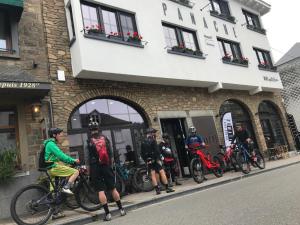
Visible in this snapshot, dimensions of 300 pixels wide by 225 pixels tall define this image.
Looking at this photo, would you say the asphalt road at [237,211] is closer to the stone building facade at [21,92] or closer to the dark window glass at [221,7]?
the stone building facade at [21,92]

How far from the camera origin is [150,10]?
1292cm

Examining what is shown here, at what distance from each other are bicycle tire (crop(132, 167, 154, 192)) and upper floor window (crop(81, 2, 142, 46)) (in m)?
4.46

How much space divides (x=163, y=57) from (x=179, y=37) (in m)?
2.27

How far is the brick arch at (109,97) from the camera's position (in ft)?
33.3

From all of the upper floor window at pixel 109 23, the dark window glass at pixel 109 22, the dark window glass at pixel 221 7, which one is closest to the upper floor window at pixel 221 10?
the dark window glass at pixel 221 7

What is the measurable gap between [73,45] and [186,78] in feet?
15.3

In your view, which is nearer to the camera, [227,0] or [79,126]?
[79,126]

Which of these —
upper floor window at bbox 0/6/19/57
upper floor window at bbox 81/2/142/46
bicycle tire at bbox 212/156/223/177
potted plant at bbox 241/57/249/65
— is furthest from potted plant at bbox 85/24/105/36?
potted plant at bbox 241/57/249/65

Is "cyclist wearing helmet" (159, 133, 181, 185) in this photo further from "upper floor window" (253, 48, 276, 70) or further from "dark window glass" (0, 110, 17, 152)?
"upper floor window" (253, 48, 276, 70)

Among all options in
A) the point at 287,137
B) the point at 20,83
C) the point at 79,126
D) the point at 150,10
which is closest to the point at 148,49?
the point at 150,10

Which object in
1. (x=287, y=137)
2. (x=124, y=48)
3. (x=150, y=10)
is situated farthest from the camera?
(x=287, y=137)

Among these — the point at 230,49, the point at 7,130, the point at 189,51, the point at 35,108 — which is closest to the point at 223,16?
the point at 230,49

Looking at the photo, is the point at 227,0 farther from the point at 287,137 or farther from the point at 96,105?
the point at 96,105

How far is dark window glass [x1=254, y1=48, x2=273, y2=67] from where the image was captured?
62.8ft
